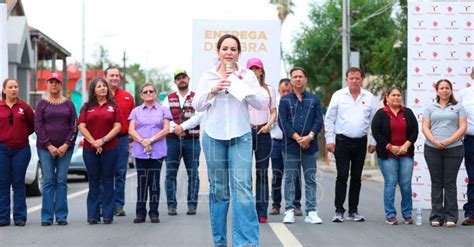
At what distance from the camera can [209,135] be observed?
28.9ft

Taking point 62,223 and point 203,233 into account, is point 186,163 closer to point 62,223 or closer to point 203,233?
point 62,223

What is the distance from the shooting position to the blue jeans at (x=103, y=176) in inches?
503

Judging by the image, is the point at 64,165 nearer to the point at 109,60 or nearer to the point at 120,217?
the point at 120,217

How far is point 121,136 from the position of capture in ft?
45.2

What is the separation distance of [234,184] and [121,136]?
5.29 metres

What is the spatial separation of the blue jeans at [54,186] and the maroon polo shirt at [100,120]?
445 millimetres

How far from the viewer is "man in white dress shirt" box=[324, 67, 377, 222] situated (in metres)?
12.8

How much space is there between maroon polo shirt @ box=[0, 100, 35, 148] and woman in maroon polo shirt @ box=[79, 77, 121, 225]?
78 cm

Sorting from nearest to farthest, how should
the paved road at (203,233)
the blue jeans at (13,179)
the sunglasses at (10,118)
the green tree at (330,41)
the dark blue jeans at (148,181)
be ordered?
the paved road at (203,233) → the blue jeans at (13,179) → the sunglasses at (10,118) → the dark blue jeans at (148,181) → the green tree at (330,41)

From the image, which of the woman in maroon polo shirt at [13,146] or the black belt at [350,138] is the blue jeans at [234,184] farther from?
the woman in maroon polo shirt at [13,146]

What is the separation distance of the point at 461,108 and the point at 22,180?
6096 mm

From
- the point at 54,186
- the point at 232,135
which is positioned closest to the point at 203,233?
the point at 54,186

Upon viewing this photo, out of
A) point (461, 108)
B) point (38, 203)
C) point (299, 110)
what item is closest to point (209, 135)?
point (299, 110)

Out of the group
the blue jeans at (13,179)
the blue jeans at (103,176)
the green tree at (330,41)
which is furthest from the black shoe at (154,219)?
the green tree at (330,41)
